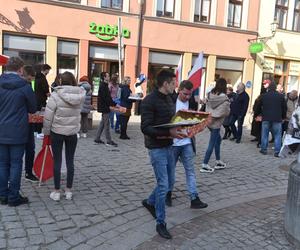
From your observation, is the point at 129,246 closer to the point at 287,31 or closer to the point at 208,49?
the point at 208,49

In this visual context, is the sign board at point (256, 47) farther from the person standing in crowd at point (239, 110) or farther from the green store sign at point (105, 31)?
the person standing in crowd at point (239, 110)

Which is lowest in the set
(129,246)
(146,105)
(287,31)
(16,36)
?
(129,246)

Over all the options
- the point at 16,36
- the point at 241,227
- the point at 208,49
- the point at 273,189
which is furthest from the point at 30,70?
the point at 208,49

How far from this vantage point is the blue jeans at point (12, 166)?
5.02 m

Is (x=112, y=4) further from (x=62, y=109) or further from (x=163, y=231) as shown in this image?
(x=163, y=231)

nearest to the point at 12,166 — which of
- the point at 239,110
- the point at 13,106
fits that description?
the point at 13,106

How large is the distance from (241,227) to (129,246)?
1473 millimetres

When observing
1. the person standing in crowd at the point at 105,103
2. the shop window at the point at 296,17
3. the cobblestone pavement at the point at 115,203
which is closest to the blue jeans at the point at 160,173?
the cobblestone pavement at the point at 115,203

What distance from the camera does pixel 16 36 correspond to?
16.6 meters

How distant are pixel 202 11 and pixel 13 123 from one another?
57.1ft

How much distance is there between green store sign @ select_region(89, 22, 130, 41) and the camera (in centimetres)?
1787

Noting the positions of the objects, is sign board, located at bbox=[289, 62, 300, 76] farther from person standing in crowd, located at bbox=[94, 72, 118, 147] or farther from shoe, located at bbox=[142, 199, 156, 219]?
shoe, located at bbox=[142, 199, 156, 219]

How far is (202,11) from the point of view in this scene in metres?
20.7

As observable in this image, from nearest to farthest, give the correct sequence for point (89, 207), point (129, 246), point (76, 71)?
point (129, 246) < point (89, 207) < point (76, 71)
